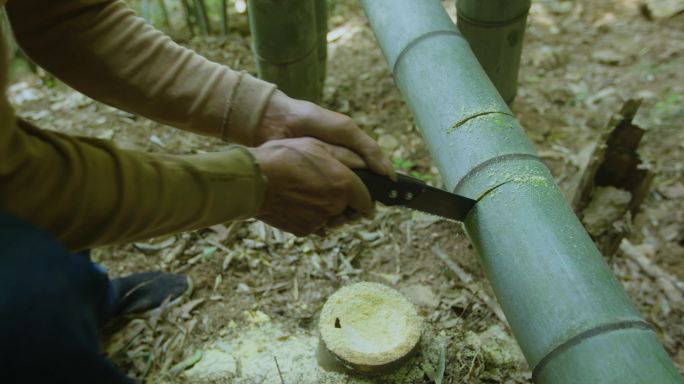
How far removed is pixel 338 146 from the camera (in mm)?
1723

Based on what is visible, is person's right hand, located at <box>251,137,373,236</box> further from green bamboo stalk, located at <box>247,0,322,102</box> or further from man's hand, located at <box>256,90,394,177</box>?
green bamboo stalk, located at <box>247,0,322,102</box>

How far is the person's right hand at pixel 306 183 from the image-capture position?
158 cm

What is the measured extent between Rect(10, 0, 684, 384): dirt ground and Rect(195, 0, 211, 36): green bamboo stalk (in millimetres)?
152

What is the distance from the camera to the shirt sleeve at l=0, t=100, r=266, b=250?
1.19 meters

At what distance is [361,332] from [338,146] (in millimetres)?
735

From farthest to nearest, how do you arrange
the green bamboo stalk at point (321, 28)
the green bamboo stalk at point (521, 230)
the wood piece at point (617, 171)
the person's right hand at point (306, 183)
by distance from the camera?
the green bamboo stalk at point (321, 28) < the wood piece at point (617, 171) < the person's right hand at point (306, 183) < the green bamboo stalk at point (521, 230)

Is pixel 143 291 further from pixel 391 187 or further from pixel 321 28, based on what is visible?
pixel 321 28

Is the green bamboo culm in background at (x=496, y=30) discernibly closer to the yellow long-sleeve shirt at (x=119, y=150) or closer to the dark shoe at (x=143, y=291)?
the yellow long-sleeve shirt at (x=119, y=150)

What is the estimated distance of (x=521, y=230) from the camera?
A: 145cm

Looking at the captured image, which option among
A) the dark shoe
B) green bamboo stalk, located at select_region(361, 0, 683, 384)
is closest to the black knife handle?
green bamboo stalk, located at select_region(361, 0, 683, 384)

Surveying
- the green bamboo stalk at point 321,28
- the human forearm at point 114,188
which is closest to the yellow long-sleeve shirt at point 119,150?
the human forearm at point 114,188

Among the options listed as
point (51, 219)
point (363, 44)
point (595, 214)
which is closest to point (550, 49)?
point (363, 44)

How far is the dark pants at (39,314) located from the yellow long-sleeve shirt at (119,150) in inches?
2.5

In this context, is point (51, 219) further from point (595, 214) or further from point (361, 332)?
point (595, 214)
